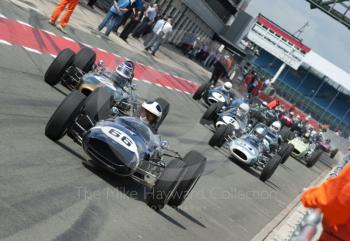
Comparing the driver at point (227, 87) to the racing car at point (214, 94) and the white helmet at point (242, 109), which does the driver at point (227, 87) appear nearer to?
the racing car at point (214, 94)

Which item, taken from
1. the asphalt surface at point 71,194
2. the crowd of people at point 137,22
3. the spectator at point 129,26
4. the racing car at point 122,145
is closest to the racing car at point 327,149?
the crowd of people at point 137,22

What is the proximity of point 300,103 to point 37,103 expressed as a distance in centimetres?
7040

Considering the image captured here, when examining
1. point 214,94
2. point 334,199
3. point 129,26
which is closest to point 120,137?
point 334,199

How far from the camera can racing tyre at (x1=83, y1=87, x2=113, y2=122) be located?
991cm

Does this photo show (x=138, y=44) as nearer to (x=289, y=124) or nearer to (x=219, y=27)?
(x=289, y=124)

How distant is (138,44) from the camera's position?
99.9 ft

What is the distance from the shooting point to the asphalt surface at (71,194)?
23.3 ft

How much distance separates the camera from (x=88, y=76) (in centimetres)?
1299

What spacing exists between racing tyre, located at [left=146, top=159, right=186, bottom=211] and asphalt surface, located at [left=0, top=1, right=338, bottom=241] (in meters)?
0.13

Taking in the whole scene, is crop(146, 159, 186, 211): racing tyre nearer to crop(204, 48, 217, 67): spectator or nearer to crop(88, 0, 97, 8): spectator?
crop(204, 48, 217, 67): spectator

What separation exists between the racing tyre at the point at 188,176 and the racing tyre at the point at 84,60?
4.20 meters

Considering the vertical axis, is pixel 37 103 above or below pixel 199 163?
below

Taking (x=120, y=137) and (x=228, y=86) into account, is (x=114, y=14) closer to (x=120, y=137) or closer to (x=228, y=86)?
(x=228, y=86)

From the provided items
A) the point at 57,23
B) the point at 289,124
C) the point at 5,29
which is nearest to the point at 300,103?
the point at 289,124
